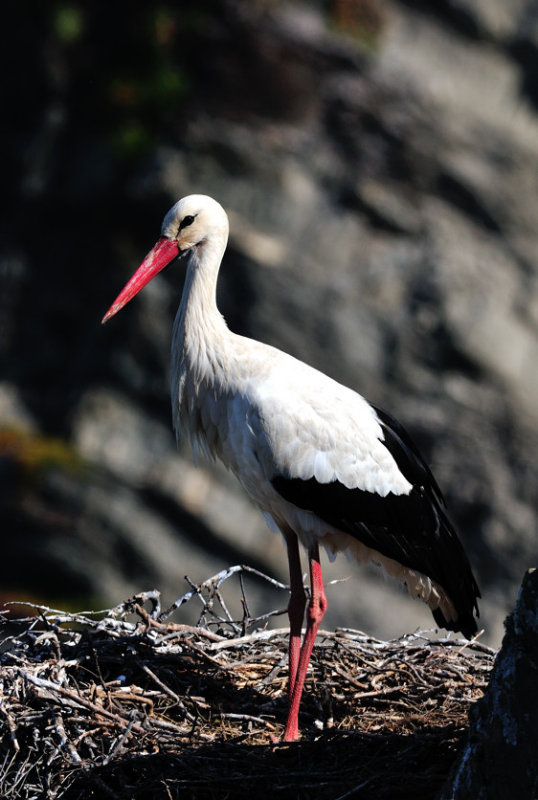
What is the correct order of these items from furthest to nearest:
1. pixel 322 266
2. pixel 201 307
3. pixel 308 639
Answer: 1. pixel 322 266
2. pixel 201 307
3. pixel 308 639

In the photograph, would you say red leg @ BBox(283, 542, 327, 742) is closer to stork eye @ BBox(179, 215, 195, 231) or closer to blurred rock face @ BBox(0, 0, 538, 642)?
stork eye @ BBox(179, 215, 195, 231)

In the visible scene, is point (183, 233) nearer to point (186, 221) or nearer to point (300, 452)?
point (186, 221)

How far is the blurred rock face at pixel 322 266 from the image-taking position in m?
9.16

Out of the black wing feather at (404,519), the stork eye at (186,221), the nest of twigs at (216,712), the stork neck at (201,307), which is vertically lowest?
the nest of twigs at (216,712)

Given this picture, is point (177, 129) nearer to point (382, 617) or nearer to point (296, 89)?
point (296, 89)

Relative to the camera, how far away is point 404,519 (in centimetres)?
381

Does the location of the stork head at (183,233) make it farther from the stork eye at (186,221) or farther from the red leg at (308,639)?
the red leg at (308,639)

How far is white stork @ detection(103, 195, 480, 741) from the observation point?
3.68 m

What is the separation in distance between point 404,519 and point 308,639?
506 millimetres

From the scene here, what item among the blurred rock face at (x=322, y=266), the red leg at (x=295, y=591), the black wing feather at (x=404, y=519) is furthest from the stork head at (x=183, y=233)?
the blurred rock face at (x=322, y=266)

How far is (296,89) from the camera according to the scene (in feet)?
30.3

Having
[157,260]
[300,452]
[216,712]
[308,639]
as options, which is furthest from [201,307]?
A: [216,712]

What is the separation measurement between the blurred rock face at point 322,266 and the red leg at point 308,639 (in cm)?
529

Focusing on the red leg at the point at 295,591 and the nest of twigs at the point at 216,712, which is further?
the red leg at the point at 295,591
